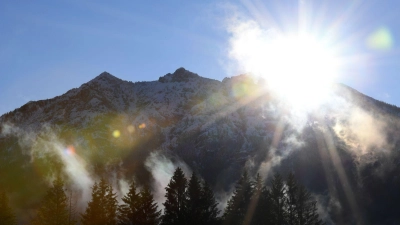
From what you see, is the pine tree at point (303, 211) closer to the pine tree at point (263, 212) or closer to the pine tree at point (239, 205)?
the pine tree at point (263, 212)

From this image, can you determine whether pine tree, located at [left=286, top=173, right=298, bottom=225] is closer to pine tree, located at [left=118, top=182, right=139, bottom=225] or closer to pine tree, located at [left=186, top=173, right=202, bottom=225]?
pine tree, located at [left=186, top=173, right=202, bottom=225]

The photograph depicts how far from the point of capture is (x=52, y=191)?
63375mm

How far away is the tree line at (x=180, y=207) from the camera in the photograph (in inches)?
2234

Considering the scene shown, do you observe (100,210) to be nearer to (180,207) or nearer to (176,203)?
(176,203)

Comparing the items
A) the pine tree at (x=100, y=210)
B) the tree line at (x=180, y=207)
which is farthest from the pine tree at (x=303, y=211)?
the pine tree at (x=100, y=210)

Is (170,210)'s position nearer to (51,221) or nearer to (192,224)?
(192,224)

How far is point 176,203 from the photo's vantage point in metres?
59.5

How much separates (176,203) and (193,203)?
2.87 meters

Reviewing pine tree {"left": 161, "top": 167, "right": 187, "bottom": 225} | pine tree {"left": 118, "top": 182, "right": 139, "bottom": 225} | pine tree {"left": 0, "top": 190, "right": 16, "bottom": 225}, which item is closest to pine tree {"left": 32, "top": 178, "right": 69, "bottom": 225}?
pine tree {"left": 118, "top": 182, "right": 139, "bottom": 225}

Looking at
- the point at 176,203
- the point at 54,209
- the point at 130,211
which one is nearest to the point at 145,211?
the point at 130,211

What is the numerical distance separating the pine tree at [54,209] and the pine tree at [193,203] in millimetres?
17306

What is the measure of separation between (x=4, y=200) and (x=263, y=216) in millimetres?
43015

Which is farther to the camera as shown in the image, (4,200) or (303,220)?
(4,200)

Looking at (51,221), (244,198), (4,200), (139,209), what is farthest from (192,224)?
(4,200)
